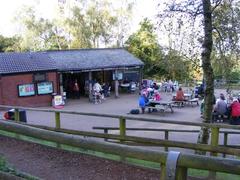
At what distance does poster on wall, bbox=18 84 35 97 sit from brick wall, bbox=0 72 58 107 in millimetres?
197

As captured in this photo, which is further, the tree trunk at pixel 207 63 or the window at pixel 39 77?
the window at pixel 39 77

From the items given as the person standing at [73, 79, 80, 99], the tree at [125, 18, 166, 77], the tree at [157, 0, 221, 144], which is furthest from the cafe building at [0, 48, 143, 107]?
the tree at [157, 0, 221, 144]

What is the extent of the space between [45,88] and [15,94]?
2111 millimetres

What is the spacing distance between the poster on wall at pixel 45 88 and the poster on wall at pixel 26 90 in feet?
1.41

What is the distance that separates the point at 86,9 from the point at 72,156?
129 feet

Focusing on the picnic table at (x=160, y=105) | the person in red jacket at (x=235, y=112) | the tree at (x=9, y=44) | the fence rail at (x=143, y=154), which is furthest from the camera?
the tree at (x=9, y=44)

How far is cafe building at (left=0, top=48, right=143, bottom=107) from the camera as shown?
82.2ft

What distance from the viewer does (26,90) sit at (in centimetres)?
2545

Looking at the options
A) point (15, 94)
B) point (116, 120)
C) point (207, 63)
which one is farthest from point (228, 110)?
point (15, 94)

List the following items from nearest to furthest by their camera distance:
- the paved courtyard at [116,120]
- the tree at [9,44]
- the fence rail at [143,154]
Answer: the fence rail at [143,154]
the paved courtyard at [116,120]
the tree at [9,44]

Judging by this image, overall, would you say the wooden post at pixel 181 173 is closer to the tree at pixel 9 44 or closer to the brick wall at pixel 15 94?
the brick wall at pixel 15 94

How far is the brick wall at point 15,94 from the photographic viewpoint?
24672 millimetres

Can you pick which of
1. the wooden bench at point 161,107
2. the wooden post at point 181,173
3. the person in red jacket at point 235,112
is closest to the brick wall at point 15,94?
the wooden bench at point 161,107

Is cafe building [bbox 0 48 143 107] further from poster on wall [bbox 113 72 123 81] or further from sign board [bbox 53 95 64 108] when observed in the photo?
sign board [bbox 53 95 64 108]
